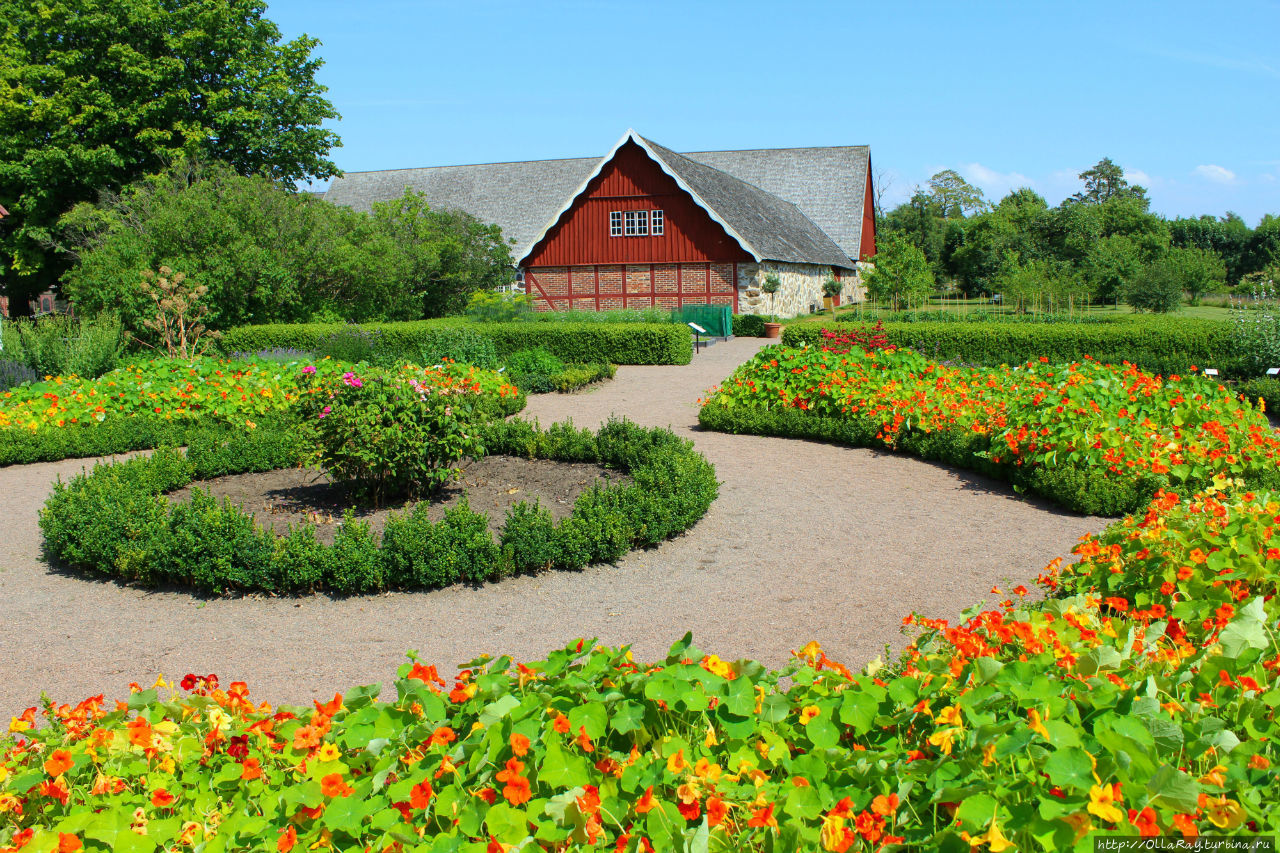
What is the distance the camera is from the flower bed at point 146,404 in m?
10.7

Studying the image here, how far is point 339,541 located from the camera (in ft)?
19.7

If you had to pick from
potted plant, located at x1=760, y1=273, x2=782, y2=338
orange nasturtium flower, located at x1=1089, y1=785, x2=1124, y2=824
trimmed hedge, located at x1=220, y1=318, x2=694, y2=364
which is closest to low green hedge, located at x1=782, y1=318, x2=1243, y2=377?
trimmed hedge, located at x1=220, y1=318, x2=694, y2=364

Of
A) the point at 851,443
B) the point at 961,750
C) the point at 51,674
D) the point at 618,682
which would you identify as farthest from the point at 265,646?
the point at 851,443

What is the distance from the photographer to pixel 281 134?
30.0m

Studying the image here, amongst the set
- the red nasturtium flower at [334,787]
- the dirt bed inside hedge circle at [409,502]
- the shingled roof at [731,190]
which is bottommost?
the dirt bed inside hedge circle at [409,502]

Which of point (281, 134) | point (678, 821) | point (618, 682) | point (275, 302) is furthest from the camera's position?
point (281, 134)

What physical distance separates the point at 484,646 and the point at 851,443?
671cm

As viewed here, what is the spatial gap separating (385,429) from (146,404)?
21.7 feet

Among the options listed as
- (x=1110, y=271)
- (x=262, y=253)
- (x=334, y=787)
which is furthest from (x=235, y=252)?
(x=1110, y=271)

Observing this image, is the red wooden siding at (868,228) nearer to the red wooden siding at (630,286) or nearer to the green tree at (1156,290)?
the green tree at (1156,290)

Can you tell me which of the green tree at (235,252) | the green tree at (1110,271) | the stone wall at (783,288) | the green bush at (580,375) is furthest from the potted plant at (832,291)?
the green bush at (580,375)

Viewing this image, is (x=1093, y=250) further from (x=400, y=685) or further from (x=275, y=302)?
(x=400, y=685)

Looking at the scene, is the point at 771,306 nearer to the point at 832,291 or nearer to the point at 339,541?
the point at 832,291

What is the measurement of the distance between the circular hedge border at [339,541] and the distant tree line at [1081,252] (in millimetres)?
24705
